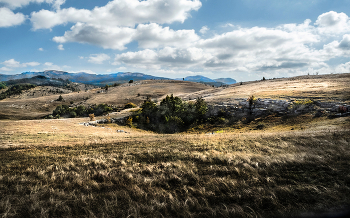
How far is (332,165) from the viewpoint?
24.4 feet

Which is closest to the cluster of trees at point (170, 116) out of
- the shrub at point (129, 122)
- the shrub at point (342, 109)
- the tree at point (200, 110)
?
the tree at point (200, 110)

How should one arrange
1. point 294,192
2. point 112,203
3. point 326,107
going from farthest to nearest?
point 326,107
point 294,192
point 112,203

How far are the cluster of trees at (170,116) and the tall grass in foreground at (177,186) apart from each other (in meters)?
32.7

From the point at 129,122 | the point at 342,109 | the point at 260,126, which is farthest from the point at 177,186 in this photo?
the point at 129,122

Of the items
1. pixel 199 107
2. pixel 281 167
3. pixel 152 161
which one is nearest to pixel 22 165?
pixel 152 161

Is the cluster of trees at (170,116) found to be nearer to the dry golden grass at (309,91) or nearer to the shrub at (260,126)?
the dry golden grass at (309,91)

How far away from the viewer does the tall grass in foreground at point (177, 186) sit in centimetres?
472

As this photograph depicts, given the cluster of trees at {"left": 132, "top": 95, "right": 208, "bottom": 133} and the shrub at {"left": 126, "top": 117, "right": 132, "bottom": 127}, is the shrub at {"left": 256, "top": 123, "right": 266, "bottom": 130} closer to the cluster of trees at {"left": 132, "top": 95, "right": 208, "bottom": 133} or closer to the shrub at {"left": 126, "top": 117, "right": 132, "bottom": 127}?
the cluster of trees at {"left": 132, "top": 95, "right": 208, "bottom": 133}

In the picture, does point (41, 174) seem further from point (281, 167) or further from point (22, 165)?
point (281, 167)

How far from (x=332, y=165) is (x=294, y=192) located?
12.4ft

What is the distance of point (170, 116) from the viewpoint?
43656 mm

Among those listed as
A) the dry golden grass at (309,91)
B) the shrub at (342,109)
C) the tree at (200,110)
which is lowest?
the tree at (200,110)

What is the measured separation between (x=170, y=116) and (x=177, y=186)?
123 ft

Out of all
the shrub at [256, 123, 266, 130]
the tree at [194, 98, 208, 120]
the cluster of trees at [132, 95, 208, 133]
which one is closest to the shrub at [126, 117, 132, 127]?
the cluster of trees at [132, 95, 208, 133]
